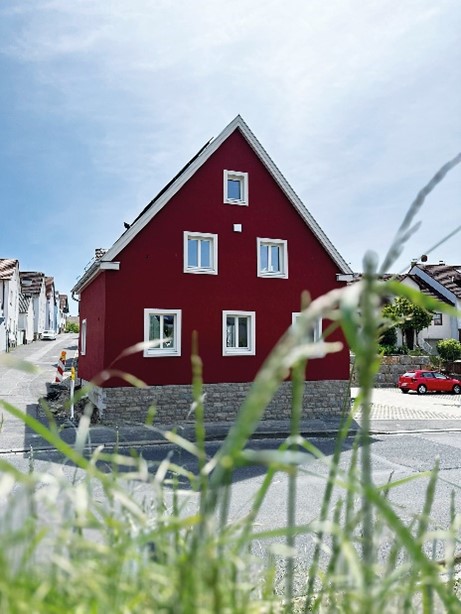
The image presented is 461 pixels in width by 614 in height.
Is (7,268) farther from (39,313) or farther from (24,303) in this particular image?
(39,313)

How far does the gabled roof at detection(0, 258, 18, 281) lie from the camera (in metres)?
38.9

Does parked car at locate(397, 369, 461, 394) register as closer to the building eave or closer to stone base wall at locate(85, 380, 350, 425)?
stone base wall at locate(85, 380, 350, 425)

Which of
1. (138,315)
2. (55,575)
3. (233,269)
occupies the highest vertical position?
(233,269)

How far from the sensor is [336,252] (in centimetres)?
1783

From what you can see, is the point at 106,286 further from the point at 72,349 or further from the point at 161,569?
the point at 72,349

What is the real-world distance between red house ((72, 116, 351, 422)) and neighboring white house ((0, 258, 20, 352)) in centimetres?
2244

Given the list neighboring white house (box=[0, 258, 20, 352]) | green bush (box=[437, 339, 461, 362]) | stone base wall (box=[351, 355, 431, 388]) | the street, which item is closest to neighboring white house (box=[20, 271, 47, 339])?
neighboring white house (box=[0, 258, 20, 352])

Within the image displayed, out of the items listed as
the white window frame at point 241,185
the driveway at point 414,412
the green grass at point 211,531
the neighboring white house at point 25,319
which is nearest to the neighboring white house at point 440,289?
the driveway at point 414,412

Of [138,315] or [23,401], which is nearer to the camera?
[138,315]

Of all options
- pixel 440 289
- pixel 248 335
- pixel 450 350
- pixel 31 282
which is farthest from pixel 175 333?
pixel 31 282

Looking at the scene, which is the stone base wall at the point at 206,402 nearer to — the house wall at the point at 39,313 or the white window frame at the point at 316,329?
the white window frame at the point at 316,329

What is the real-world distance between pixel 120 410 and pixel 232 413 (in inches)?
142

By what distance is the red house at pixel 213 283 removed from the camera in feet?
49.1

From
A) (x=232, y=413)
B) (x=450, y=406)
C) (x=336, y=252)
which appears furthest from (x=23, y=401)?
(x=450, y=406)
